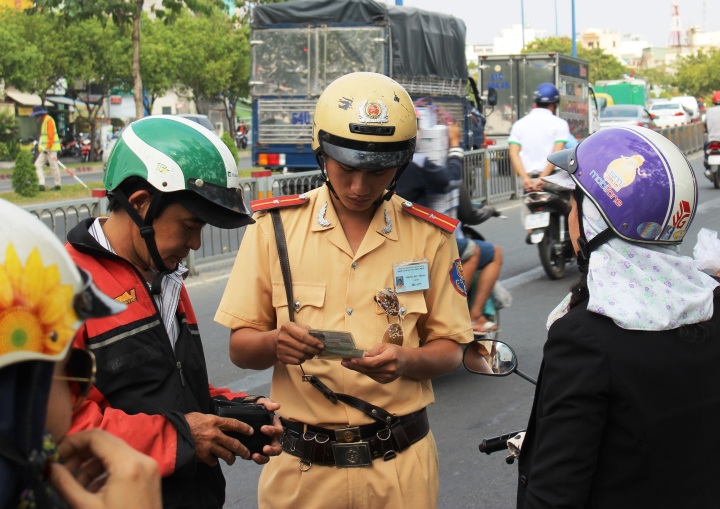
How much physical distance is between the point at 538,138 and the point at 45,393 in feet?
29.4

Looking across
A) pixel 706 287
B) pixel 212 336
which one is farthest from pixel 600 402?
pixel 212 336

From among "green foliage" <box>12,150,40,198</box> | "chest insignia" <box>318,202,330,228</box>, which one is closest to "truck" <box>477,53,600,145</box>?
"green foliage" <box>12,150,40,198</box>

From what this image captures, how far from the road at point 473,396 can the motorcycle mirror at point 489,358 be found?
221 cm

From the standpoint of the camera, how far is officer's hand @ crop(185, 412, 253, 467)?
2207 millimetres

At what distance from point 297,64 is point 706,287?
14687 mm

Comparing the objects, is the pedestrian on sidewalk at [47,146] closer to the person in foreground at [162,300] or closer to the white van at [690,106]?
the person in foreground at [162,300]

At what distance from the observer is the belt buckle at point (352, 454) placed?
258 cm

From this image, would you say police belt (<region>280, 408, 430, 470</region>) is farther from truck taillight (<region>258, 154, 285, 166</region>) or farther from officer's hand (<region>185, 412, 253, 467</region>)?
truck taillight (<region>258, 154, 285, 166</region>)

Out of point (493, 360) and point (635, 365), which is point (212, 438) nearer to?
point (493, 360)

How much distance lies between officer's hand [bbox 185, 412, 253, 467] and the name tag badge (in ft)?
2.11

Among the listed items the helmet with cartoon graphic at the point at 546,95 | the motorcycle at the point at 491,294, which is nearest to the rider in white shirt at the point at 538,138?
the helmet with cartoon graphic at the point at 546,95

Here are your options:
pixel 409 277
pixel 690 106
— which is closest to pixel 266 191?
pixel 409 277

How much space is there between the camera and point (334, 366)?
2.61 m

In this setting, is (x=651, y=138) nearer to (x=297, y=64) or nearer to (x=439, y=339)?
(x=439, y=339)
